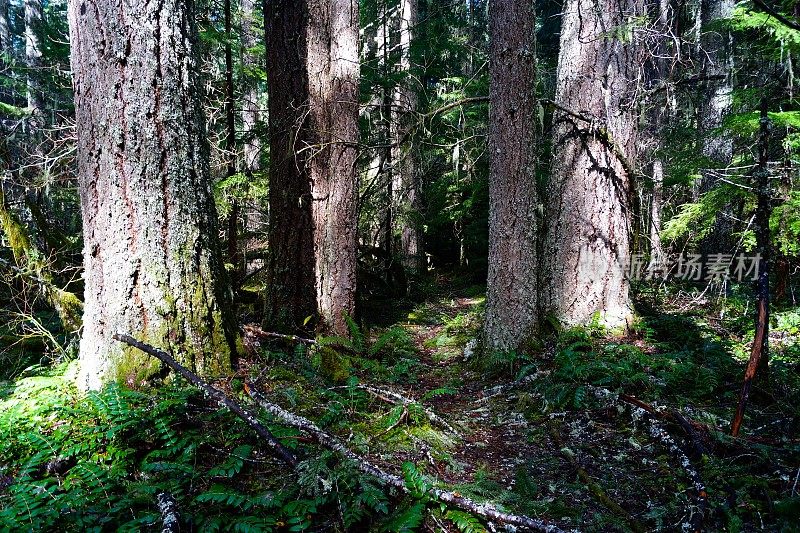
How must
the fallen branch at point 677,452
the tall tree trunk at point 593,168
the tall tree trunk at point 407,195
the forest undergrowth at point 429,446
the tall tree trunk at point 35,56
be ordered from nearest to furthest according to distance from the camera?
the forest undergrowth at point 429,446 < the fallen branch at point 677,452 < the tall tree trunk at point 593,168 < the tall tree trunk at point 407,195 < the tall tree trunk at point 35,56

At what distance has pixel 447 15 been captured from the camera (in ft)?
37.8

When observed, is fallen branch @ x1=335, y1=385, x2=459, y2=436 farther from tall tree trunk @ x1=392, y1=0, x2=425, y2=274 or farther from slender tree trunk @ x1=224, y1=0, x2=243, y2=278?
tall tree trunk @ x1=392, y1=0, x2=425, y2=274

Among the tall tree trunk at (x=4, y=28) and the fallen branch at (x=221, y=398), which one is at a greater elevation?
the tall tree trunk at (x=4, y=28)

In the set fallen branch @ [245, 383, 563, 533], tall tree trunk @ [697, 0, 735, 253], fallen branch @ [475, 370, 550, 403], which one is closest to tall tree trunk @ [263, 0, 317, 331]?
fallen branch @ [475, 370, 550, 403]

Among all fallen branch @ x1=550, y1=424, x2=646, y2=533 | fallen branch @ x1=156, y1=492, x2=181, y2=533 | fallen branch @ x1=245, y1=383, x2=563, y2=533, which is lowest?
fallen branch @ x1=550, y1=424, x2=646, y2=533

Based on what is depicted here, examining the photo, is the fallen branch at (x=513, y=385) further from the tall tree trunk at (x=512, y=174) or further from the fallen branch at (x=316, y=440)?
the fallen branch at (x=316, y=440)

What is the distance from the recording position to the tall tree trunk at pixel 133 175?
131 inches

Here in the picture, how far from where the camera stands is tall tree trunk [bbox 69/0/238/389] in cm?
333

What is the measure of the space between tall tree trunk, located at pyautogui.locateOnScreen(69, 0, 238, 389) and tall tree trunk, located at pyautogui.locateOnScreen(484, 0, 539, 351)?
10.6ft

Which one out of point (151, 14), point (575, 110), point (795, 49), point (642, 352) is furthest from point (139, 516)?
point (795, 49)

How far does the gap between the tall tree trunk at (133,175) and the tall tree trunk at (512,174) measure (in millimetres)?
3222

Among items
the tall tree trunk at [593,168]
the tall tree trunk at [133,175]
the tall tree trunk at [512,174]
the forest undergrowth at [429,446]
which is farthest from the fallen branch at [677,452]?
the tall tree trunk at [133,175]

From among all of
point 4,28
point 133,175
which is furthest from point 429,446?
point 4,28

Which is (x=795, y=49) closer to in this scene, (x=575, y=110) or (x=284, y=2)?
(x=575, y=110)
